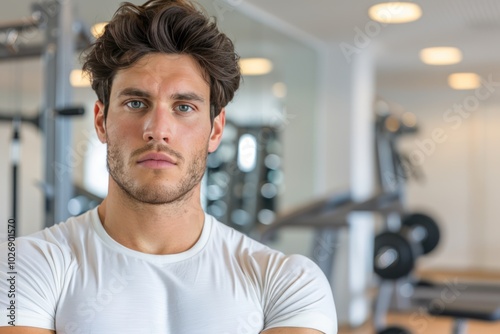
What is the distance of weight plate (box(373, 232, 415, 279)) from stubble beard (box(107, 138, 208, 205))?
10.5ft

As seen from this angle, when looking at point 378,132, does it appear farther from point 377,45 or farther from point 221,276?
point 221,276

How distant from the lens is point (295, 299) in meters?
1.18

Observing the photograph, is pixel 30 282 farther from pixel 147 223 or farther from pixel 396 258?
pixel 396 258

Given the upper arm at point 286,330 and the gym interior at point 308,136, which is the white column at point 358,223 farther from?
the upper arm at point 286,330

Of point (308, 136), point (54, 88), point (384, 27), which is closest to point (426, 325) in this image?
point (308, 136)

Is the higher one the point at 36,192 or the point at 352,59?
the point at 352,59

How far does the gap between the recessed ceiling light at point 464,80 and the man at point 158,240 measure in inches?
273

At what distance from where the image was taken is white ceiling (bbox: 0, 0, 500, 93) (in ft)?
11.1

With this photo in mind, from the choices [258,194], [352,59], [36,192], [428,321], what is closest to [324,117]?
[352,59]

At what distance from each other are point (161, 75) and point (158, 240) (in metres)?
0.27

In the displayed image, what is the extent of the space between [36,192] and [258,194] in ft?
6.86

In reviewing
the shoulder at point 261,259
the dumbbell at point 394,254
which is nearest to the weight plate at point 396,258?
the dumbbell at point 394,254

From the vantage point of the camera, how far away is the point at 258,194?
469 cm

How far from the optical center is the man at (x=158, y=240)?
1.10 meters
